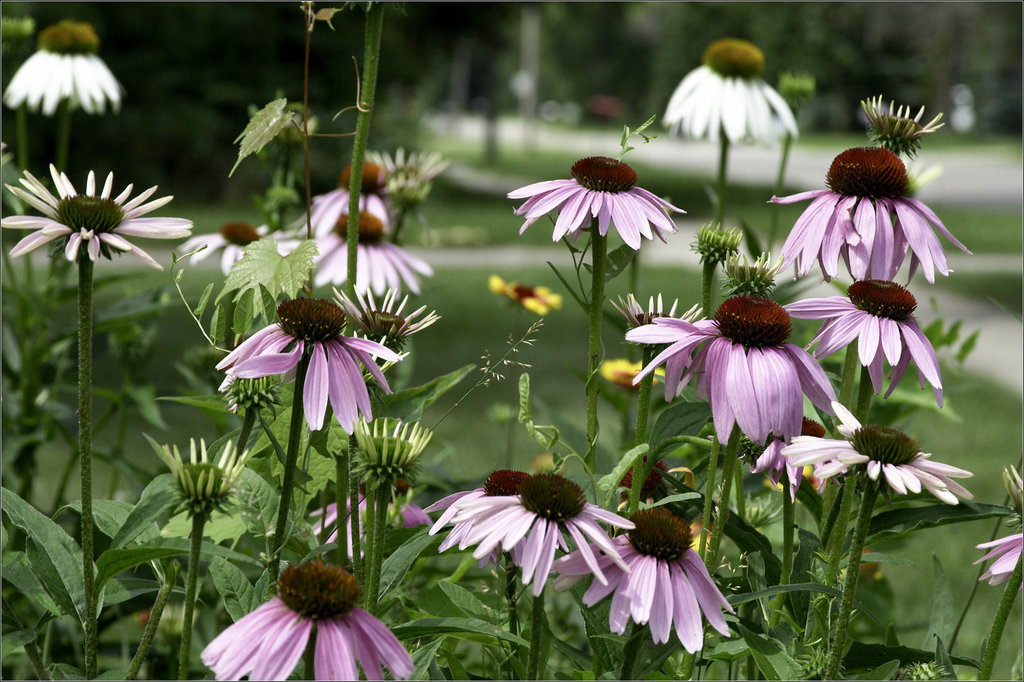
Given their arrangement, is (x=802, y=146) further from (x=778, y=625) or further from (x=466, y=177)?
(x=778, y=625)

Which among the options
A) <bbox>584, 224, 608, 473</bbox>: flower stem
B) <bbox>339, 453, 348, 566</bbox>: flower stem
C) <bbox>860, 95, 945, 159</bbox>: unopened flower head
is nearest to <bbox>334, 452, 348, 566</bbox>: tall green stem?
<bbox>339, 453, 348, 566</bbox>: flower stem

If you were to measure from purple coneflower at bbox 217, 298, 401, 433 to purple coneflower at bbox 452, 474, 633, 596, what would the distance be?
101mm

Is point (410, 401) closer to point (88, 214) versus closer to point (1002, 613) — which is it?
point (88, 214)

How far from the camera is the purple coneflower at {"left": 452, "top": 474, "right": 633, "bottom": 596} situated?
1.88ft

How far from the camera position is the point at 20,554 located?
2.66ft

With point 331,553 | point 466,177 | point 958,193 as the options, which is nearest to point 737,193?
point 958,193

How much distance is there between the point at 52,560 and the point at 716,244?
624 mm

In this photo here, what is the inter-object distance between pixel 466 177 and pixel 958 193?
6.16m

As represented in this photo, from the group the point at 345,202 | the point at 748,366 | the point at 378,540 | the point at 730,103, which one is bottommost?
the point at 378,540

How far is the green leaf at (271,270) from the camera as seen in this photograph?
2.25 feet

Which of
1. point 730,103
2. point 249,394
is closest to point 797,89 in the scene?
point 730,103

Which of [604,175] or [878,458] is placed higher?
[604,175]

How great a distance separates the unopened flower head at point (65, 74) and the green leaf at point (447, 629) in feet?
4.73

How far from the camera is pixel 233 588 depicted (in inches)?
29.0
